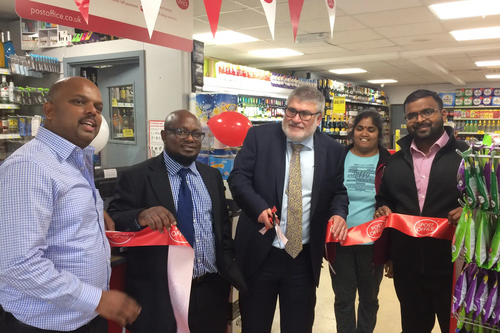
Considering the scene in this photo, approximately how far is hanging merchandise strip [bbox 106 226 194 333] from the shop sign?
4.74ft

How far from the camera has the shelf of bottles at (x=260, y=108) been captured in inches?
268

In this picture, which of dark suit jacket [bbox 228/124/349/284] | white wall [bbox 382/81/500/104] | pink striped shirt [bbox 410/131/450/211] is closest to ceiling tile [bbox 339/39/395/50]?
pink striped shirt [bbox 410/131/450/211]

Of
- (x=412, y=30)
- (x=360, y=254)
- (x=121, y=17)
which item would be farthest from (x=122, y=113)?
(x=412, y=30)

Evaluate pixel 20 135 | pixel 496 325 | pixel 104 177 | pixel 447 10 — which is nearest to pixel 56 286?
pixel 104 177

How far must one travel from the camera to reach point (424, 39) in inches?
272

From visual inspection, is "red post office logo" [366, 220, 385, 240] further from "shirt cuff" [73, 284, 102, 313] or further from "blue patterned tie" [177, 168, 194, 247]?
"shirt cuff" [73, 284, 102, 313]

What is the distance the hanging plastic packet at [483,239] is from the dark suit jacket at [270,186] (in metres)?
0.76

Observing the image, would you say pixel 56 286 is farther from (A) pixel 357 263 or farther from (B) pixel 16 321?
(A) pixel 357 263

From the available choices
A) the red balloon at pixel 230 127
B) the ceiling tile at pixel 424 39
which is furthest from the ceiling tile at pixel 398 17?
the red balloon at pixel 230 127

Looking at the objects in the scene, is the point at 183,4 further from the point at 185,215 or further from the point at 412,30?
the point at 412,30

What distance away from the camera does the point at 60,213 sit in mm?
1372

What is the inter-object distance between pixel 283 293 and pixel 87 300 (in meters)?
1.18

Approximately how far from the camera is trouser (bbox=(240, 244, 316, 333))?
2.16 meters

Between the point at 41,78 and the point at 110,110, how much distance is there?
4.10ft
